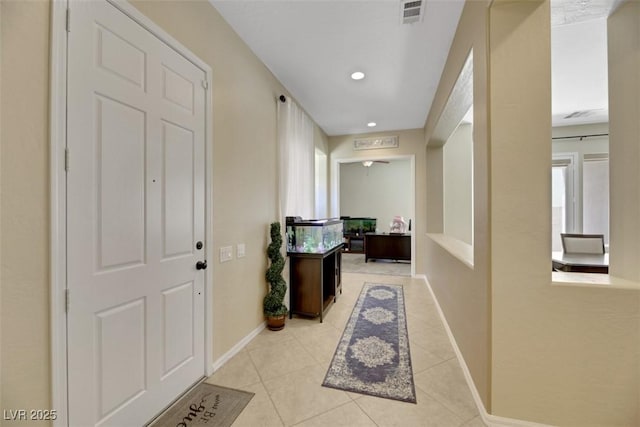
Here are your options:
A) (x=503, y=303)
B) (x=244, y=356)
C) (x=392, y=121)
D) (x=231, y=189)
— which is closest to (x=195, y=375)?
(x=244, y=356)

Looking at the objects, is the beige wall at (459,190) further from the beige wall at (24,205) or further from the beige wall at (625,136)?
the beige wall at (24,205)

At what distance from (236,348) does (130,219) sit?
1.54 m

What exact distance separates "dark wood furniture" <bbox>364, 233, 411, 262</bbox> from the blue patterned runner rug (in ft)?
9.58

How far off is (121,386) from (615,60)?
3453 millimetres

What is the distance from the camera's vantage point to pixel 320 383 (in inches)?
75.8

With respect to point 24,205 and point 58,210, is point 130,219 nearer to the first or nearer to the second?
point 58,210

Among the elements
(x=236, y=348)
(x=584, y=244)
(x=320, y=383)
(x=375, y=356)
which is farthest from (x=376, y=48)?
(x=584, y=244)

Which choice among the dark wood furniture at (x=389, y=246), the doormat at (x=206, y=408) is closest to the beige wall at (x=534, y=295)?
the doormat at (x=206, y=408)

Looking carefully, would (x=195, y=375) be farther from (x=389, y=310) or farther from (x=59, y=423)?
(x=389, y=310)

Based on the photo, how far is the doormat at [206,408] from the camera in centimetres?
156

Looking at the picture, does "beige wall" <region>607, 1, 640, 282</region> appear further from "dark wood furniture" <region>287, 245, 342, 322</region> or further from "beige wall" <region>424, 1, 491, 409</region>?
"dark wood furniture" <region>287, 245, 342, 322</region>

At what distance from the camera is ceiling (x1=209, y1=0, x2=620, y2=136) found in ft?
6.73

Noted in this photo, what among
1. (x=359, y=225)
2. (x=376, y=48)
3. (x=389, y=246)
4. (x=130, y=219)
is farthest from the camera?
(x=359, y=225)

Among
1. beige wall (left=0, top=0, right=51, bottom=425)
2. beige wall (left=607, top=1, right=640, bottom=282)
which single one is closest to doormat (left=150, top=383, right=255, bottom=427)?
beige wall (left=0, top=0, right=51, bottom=425)
